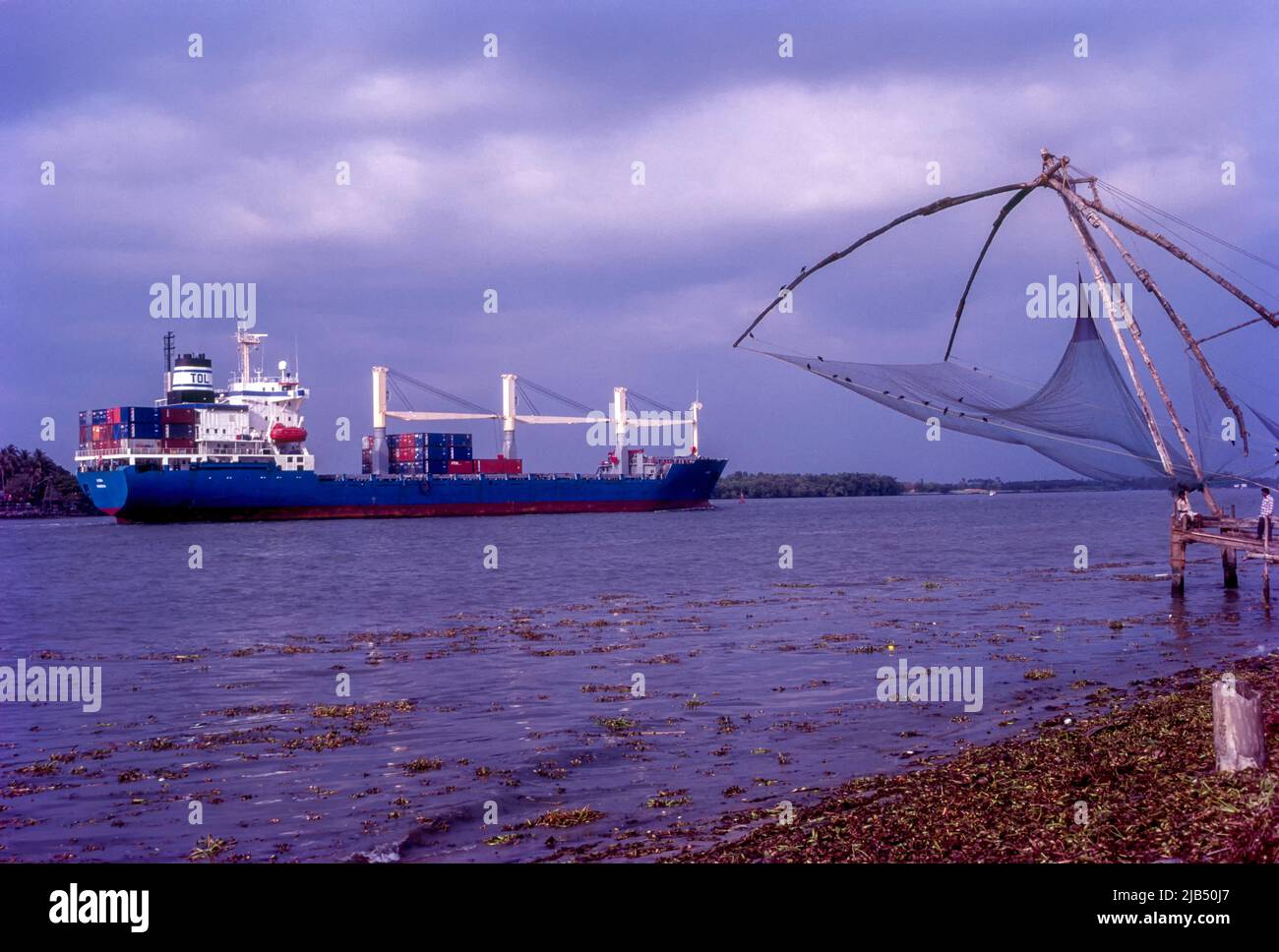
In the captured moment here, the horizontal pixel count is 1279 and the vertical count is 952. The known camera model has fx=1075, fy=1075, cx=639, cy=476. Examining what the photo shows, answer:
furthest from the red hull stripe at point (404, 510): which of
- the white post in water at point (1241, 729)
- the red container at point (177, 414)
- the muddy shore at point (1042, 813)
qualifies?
the white post in water at point (1241, 729)

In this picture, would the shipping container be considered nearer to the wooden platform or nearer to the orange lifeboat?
the orange lifeboat

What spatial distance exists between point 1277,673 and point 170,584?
29.5m

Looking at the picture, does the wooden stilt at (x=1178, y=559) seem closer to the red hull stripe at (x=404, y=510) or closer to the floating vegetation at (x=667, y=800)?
the floating vegetation at (x=667, y=800)

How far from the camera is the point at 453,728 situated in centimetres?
1128

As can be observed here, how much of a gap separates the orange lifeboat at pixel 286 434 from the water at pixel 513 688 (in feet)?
132

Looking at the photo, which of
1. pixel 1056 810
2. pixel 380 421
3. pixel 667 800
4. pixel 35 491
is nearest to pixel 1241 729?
pixel 1056 810

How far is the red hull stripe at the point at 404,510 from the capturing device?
229 feet

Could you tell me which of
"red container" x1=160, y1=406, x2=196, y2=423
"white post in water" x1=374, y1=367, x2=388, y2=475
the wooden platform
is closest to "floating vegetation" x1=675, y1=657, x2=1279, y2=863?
the wooden platform

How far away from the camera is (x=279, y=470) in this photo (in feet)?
230

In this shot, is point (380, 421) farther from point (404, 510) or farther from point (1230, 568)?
point (1230, 568)

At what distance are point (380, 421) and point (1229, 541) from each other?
73.9m
